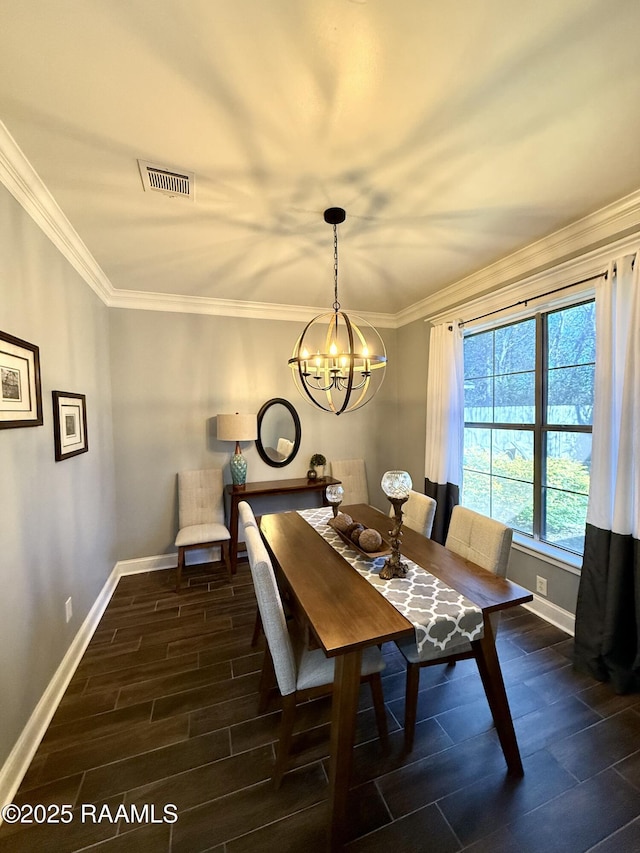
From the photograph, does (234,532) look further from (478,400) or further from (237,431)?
(478,400)

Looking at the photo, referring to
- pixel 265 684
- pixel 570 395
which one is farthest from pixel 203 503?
pixel 570 395

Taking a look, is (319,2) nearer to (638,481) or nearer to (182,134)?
(182,134)

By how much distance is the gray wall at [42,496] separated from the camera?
1.44 metres

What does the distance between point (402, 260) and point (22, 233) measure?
234 cm

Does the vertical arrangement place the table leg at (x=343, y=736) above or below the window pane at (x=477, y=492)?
below

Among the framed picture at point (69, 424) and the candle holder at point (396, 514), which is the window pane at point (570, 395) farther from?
the framed picture at point (69, 424)

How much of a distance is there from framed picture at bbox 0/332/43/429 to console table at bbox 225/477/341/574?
180cm

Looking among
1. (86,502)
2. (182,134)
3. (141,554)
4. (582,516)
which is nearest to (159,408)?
(86,502)

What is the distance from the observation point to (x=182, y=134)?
141cm

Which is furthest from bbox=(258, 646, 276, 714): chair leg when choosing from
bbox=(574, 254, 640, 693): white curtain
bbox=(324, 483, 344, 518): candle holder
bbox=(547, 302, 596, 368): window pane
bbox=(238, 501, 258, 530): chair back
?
bbox=(547, 302, 596, 368): window pane

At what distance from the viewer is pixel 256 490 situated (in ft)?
10.8

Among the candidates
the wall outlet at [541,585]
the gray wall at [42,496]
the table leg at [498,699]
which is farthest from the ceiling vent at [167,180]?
the wall outlet at [541,585]

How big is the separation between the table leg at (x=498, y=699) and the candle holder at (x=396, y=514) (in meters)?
0.40

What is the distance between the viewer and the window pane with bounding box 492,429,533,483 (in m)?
2.71
